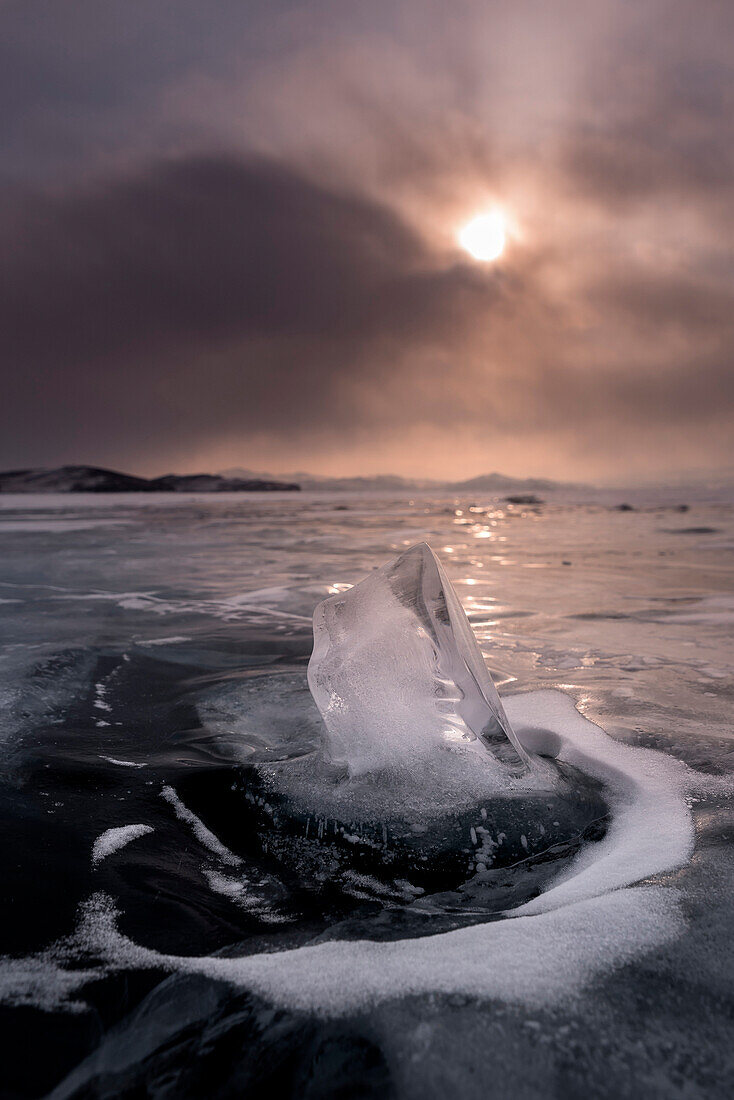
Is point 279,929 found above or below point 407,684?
below

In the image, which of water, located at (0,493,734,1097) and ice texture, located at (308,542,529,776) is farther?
ice texture, located at (308,542,529,776)

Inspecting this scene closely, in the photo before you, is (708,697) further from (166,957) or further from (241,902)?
(166,957)

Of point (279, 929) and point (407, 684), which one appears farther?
point (407, 684)

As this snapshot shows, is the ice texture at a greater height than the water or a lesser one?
greater

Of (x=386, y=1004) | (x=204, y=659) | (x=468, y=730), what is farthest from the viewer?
(x=204, y=659)

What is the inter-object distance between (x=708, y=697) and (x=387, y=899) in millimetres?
Answer: 1806

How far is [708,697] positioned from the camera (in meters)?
2.46

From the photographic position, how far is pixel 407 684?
1.70m

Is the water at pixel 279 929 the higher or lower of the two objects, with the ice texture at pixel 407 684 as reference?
lower

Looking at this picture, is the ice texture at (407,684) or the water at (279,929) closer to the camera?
the water at (279,929)

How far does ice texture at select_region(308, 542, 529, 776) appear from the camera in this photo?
1.65m

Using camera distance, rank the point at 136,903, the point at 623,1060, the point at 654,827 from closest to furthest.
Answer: the point at 623,1060
the point at 136,903
the point at 654,827

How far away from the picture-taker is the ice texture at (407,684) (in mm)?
1646

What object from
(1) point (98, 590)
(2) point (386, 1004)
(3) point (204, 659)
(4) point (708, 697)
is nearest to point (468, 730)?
(2) point (386, 1004)
